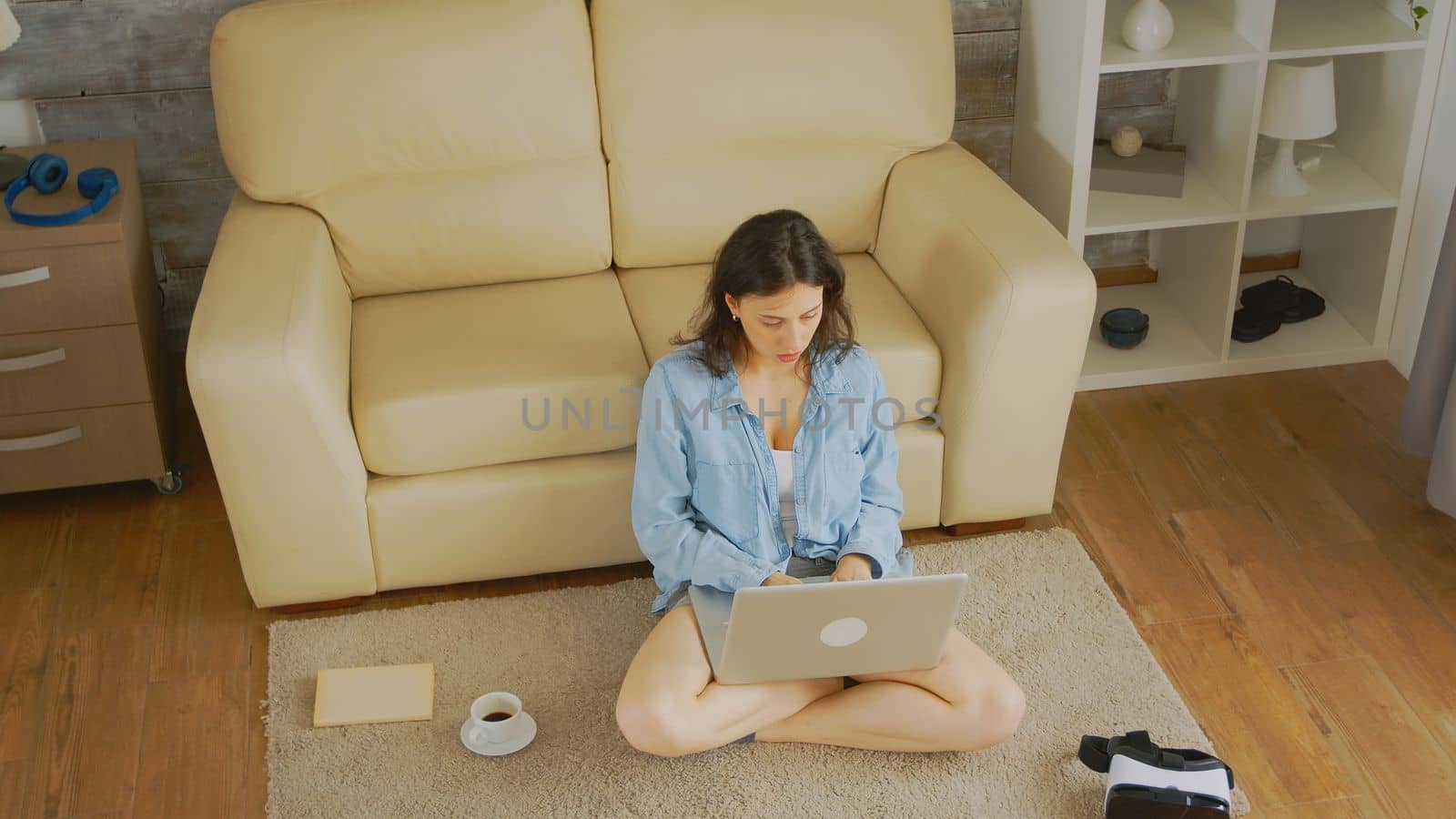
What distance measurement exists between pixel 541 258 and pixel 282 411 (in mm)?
706

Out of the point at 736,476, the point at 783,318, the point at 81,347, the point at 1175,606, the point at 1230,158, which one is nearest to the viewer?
the point at 783,318

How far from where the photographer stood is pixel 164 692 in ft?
7.93

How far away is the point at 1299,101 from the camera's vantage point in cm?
307

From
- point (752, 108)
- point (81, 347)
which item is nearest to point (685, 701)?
point (752, 108)

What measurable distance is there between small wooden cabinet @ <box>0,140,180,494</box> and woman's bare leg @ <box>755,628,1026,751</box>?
4.77 feet

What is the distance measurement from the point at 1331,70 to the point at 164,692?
2.67 m

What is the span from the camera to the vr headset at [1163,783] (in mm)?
2062

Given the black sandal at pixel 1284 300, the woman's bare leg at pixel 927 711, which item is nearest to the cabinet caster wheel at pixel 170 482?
the woman's bare leg at pixel 927 711

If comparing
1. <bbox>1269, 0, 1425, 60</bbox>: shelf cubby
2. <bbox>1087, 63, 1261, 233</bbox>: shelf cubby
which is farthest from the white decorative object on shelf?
<bbox>1269, 0, 1425, 60</bbox>: shelf cubby

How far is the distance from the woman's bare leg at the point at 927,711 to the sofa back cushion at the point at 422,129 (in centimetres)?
112

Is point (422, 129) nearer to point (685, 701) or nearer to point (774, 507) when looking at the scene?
point (774, 507)

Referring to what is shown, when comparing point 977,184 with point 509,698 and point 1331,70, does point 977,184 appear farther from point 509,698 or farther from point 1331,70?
point 509,698

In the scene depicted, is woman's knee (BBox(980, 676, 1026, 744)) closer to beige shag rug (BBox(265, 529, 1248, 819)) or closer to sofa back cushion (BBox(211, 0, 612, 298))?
beige shag rug (BBox(265, 529, 1248, 819))

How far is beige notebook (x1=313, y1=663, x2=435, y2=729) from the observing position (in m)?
2.34
